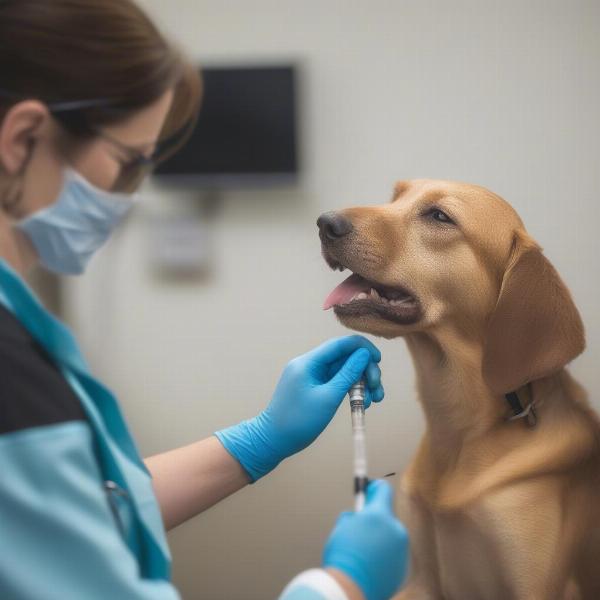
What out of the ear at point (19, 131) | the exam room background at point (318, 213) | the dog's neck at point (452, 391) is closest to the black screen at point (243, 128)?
the exam room background at point (318, 213)

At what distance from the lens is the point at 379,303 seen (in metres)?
1.04

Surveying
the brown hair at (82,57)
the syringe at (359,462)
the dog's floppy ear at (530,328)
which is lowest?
the syringe at (359,462)

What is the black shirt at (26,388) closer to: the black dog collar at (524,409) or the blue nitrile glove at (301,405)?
the blue nitrile glove at (301,405)

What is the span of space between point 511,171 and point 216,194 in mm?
566

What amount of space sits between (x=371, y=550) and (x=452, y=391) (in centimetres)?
42

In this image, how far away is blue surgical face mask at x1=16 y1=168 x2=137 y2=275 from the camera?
0.74 metres

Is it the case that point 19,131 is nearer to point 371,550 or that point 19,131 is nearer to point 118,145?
point 118,145

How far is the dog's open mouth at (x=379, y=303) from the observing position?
104 centimetres

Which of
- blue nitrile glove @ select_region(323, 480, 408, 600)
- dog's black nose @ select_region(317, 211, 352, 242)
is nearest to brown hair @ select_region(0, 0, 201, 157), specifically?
dog's black nose @ select_region(317, 211, 352, 242)

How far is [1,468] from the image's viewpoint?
22.8 inches

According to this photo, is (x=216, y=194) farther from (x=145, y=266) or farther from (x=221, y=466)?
(x=221, y=466)

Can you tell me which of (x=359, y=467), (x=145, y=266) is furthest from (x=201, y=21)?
(x=359, y=467)

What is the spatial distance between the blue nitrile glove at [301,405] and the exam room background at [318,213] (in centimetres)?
26

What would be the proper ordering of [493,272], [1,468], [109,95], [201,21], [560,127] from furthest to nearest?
[201,21] < [560,127] < [493,272] < [109,95] < [1,468]
